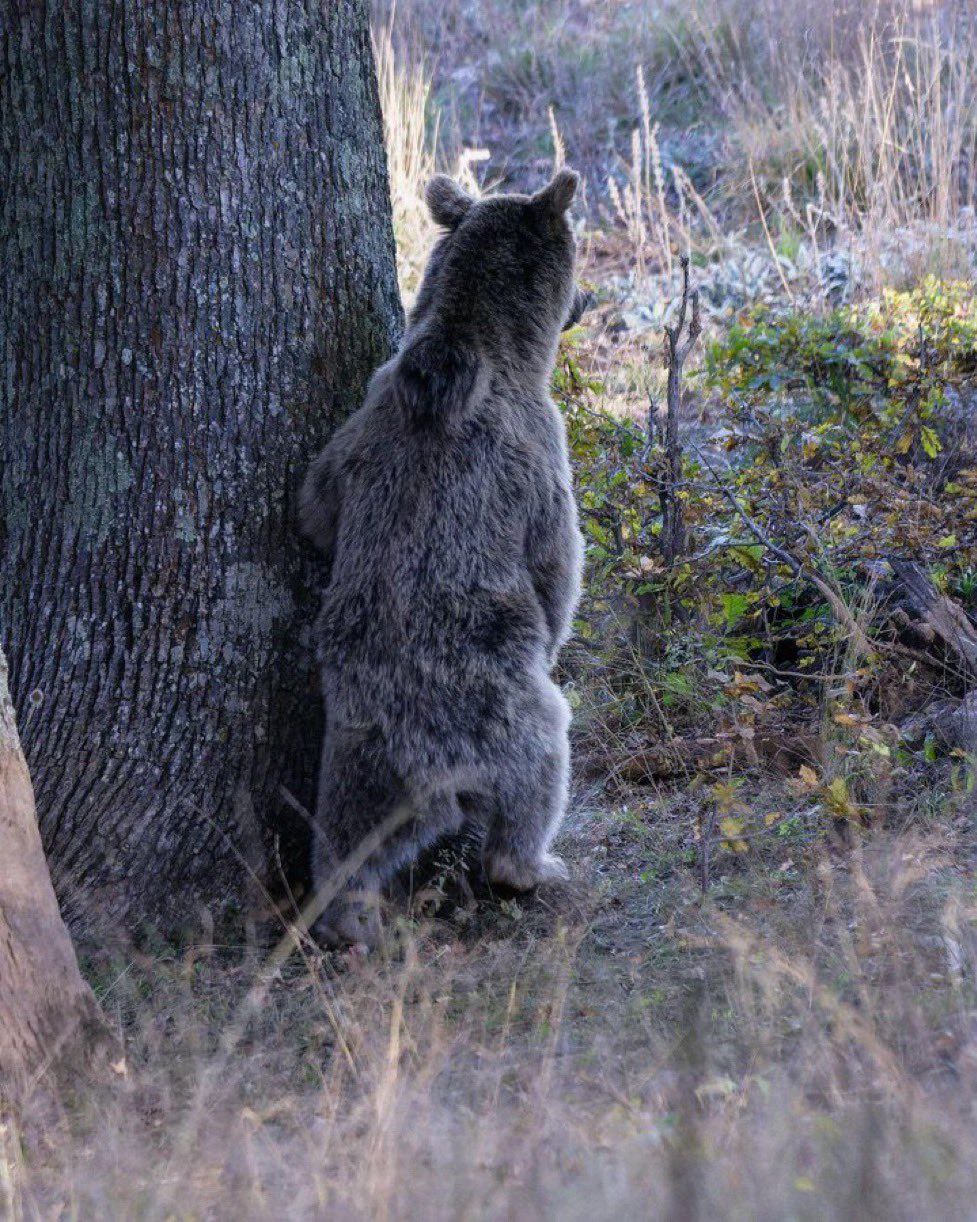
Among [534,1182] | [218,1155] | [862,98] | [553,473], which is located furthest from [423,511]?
[862,98]

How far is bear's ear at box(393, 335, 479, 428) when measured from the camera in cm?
405

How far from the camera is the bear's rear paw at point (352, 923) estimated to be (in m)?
4.18

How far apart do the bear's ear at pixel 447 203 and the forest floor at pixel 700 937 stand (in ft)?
5.13

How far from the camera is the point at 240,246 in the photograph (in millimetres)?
4137

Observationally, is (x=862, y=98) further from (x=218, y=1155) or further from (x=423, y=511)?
(x=218, y=1155)

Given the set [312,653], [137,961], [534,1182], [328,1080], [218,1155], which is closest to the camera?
[534,1182]

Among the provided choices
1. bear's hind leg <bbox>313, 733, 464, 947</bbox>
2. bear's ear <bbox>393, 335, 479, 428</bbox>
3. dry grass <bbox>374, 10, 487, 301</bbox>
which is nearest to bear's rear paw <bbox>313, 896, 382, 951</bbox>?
bear's hind leg <bbox>313, 733, 464, 947</bbox>

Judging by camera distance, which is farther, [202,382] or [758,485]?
[758,485]

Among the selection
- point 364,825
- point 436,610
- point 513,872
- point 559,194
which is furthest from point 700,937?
point 559,194

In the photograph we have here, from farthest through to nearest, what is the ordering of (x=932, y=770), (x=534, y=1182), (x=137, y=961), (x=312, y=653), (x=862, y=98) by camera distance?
(x=862, y=98) < (x=932, y=770) < (x=312, y=653) < (x=137, y=961) < (x=534, y=1182)

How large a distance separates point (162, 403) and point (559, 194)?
4.51ft

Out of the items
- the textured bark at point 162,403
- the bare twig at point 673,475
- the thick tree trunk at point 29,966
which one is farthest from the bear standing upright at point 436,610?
the bare twig at point 673,475

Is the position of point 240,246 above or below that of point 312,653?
above

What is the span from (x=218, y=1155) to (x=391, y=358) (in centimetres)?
245
